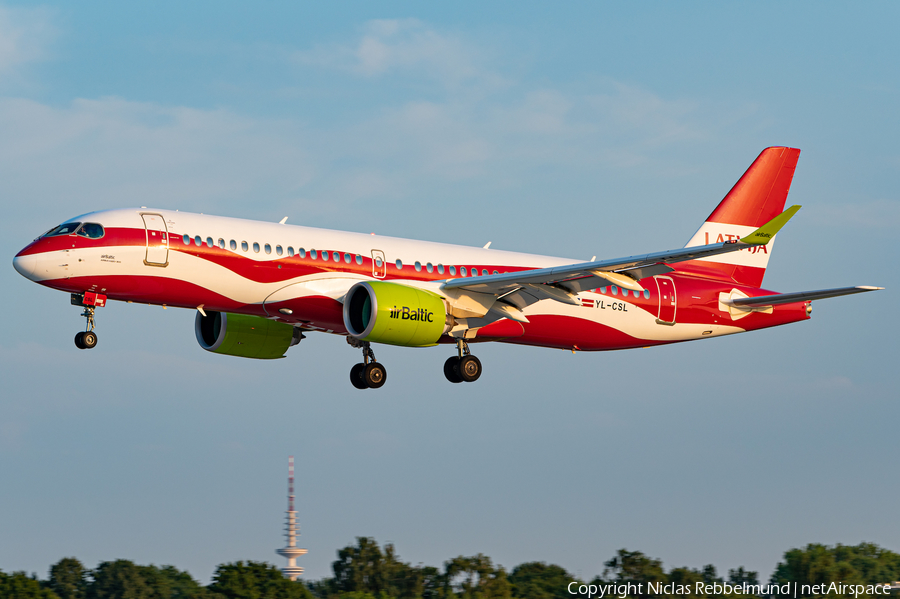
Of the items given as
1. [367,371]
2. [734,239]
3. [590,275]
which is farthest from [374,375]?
[734,239]

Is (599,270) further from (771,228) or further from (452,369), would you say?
(452,369)

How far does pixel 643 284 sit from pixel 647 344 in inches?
99.1

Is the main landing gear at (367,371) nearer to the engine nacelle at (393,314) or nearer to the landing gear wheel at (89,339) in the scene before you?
the engine nacelle at (393,314)

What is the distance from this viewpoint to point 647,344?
4262 cm

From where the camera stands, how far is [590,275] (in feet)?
119

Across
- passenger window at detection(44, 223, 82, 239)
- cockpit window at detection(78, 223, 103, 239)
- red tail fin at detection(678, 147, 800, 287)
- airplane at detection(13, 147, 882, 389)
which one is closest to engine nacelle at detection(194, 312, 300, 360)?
airplane at detection(13, 147, 882, 389)

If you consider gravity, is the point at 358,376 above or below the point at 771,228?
below

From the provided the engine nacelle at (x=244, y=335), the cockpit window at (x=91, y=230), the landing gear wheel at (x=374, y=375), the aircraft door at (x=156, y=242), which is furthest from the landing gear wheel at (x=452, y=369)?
the cockpit window at (x=91, y=230)

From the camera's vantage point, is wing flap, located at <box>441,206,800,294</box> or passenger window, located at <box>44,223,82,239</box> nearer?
wing flap, located at <box>441,206,800,294</box>

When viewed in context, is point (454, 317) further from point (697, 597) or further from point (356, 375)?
point (697, 597)

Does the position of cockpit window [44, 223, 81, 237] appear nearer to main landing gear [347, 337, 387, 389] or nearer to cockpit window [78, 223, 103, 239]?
cockpit window [78, 223, 103, 239]

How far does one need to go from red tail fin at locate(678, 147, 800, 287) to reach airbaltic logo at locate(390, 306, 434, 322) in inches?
588

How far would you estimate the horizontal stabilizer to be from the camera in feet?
118

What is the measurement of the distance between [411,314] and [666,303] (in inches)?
481
